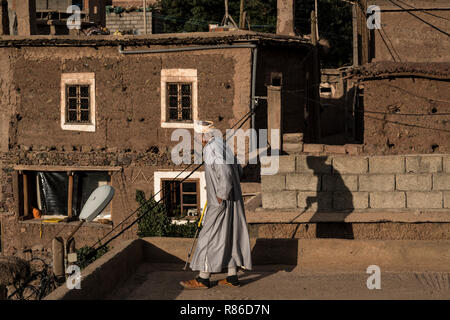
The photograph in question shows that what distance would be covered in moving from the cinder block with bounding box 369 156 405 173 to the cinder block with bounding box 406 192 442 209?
1.22 ft

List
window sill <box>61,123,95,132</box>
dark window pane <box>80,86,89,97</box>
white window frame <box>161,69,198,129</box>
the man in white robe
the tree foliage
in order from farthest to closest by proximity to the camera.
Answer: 1. the tree foliage
2. dark window pane <box>80,86,89,97</box>
3. window sill <box>61,123,95,132</box>
4. white window frame <box>161,69,198,129</box>
5. the man in white robe

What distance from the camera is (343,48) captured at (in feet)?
133

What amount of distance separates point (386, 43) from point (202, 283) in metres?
14.7

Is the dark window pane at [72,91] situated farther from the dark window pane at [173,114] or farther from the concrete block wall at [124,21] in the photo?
the concrete block wall at [124,21]

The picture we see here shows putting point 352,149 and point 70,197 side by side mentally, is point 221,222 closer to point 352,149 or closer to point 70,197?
point 352,149

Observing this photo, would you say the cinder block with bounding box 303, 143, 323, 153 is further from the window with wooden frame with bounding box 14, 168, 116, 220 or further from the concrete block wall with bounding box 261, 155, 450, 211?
the window with wooden frame with bounding box 14, 168, 116, 220

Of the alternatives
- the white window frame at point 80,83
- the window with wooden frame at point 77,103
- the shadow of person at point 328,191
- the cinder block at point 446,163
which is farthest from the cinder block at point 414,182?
the window with wooden frame at point 77,103

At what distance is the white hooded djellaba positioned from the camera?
22.5 ft

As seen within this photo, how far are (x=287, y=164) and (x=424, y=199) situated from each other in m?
1.90

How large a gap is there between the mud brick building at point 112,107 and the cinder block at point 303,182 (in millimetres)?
7756

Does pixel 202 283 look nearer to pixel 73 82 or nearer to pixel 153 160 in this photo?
pixel 153 160

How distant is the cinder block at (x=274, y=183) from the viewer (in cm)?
1002

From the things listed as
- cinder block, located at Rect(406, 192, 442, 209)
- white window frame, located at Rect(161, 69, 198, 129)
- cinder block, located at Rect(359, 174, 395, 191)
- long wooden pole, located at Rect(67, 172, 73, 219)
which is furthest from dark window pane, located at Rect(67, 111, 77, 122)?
cinder block, located at Rect(406, 192, 442, 209)
